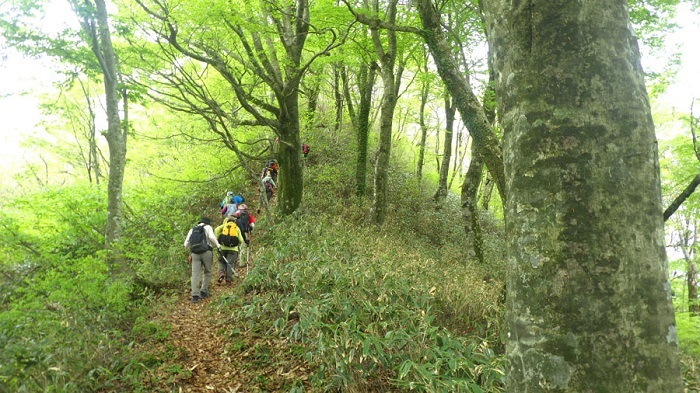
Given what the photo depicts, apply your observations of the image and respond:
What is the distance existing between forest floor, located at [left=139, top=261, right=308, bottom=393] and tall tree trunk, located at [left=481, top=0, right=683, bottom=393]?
3.47m

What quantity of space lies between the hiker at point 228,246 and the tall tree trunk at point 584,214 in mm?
7714

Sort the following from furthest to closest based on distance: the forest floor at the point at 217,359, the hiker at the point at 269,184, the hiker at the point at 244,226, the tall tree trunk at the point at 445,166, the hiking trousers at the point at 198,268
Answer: the tall tree trunk at the point at 445,166
the hiker at the point at 269,184
the hiker at the point at 244,226
the hiking trousers at the point at 198,268
the forest floor at the point at 217,359

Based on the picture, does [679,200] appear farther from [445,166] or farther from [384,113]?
[445,166]

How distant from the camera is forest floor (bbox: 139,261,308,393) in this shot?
176 inches

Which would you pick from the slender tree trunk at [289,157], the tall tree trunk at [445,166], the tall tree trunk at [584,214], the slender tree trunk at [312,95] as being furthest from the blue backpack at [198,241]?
the tall tree trunk at [445,166]

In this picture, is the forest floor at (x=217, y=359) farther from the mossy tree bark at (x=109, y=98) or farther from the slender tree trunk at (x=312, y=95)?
Answer: the slender tree trunk at (x=312, y=95)

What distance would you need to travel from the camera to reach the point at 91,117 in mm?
19219

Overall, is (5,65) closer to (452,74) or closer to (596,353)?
(452,74)

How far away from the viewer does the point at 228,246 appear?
330 inches

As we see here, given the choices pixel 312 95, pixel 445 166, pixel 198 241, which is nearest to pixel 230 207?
pixel 198 241

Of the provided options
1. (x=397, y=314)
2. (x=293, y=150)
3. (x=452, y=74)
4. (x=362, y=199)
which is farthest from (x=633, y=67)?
(x=362, y=199)

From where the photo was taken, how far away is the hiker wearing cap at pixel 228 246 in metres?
8.38

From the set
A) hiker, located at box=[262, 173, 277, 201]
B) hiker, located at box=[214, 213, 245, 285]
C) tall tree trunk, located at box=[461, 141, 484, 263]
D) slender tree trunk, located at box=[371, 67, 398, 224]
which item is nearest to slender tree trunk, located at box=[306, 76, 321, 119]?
hiker, located at box=[262, 173, 277, 201]

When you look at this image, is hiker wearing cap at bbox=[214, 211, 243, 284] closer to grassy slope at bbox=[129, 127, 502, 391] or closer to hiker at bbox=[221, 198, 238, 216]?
grassy slope at bbox=[129, 127, 502, 391]
